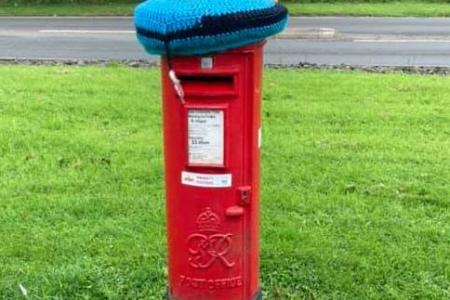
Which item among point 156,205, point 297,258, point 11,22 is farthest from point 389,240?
point 11,22

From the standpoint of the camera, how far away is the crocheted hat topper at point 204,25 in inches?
104

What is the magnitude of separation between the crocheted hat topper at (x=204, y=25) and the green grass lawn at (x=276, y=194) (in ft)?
4.61

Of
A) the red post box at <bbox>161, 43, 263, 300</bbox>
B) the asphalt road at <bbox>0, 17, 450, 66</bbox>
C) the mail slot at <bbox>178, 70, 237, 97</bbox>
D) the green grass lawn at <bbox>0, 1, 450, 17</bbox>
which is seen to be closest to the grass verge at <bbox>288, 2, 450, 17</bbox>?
the green grass lawn at <bbox>0, 1, 450, 17</bbox>

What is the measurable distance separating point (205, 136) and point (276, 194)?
2.06m

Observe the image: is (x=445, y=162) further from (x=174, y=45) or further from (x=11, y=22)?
(x=11, y=22)

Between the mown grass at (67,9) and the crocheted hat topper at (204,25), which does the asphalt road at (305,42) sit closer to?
the mown grass at (67,9)

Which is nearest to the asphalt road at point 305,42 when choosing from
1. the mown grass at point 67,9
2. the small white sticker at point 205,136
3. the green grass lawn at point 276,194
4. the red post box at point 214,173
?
the mown grass at point 67,9

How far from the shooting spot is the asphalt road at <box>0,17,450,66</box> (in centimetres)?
1202

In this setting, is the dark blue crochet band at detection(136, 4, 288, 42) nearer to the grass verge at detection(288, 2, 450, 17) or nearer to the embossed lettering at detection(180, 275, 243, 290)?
the embossed lettering at detection(180, 275, 243, 290)

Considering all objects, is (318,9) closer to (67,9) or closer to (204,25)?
(67,9)

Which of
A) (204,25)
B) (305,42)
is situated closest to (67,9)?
(305,42)

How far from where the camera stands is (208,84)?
9.04 feet

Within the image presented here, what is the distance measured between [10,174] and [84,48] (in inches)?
334

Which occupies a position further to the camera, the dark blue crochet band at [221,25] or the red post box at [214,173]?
the red post box at [214,173]
